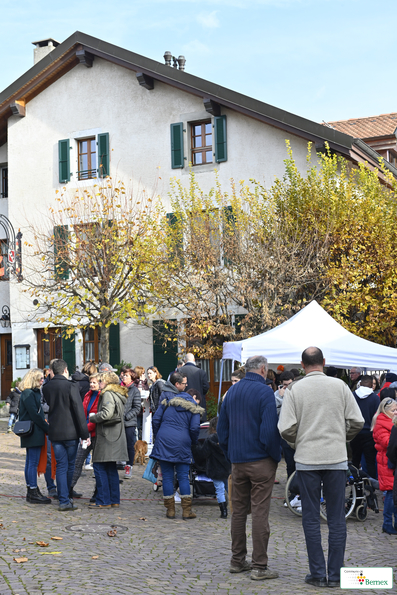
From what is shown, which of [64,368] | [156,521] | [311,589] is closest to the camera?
[311,589]

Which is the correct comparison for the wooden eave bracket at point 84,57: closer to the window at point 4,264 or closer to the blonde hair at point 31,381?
the window at point 4,264

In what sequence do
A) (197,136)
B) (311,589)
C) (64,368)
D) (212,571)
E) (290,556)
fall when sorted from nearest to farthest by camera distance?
(311,589) < (212,571) < (290,556) < (64,368) < (197,136)

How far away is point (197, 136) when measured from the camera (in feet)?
69.7

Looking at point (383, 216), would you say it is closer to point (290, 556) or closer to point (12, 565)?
point (290, 556)

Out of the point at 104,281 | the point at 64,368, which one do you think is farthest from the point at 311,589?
the point at 104,281

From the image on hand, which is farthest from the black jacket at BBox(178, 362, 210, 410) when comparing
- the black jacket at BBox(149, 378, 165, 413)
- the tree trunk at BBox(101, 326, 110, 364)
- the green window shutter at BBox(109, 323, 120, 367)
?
the green window shutter at BBox(109, 323, 120, 367)

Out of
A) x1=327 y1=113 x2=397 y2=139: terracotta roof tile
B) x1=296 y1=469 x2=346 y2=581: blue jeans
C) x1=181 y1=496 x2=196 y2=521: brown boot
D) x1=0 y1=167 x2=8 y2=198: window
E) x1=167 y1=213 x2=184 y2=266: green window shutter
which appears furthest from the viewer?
x1=327 y1=113 x2=397 y2=139: terracotta roof tile

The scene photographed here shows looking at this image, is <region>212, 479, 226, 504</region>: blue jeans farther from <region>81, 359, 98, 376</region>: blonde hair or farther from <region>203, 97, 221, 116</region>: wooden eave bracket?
<region>203, 97, 221, 116</region>: wooden eave bracket

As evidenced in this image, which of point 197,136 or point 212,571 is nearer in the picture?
point 212,571

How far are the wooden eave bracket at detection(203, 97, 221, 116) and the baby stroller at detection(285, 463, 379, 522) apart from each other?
13847 mm

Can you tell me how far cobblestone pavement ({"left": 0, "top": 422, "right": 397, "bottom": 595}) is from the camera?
19.2 feet

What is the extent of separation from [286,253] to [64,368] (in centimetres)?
860

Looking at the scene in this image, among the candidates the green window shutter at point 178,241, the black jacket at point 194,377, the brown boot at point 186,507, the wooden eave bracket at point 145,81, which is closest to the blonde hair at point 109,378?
the brown boot at point 186,507

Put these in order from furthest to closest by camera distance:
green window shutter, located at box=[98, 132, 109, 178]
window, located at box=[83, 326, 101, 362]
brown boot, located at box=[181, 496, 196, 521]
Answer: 1. window, located at box=[83, 326, 101, 362]
2. green window shutter, located at box=[98, 132, 109, 178]
3. brown boot, located at box=[181, 496, 196, 521]
